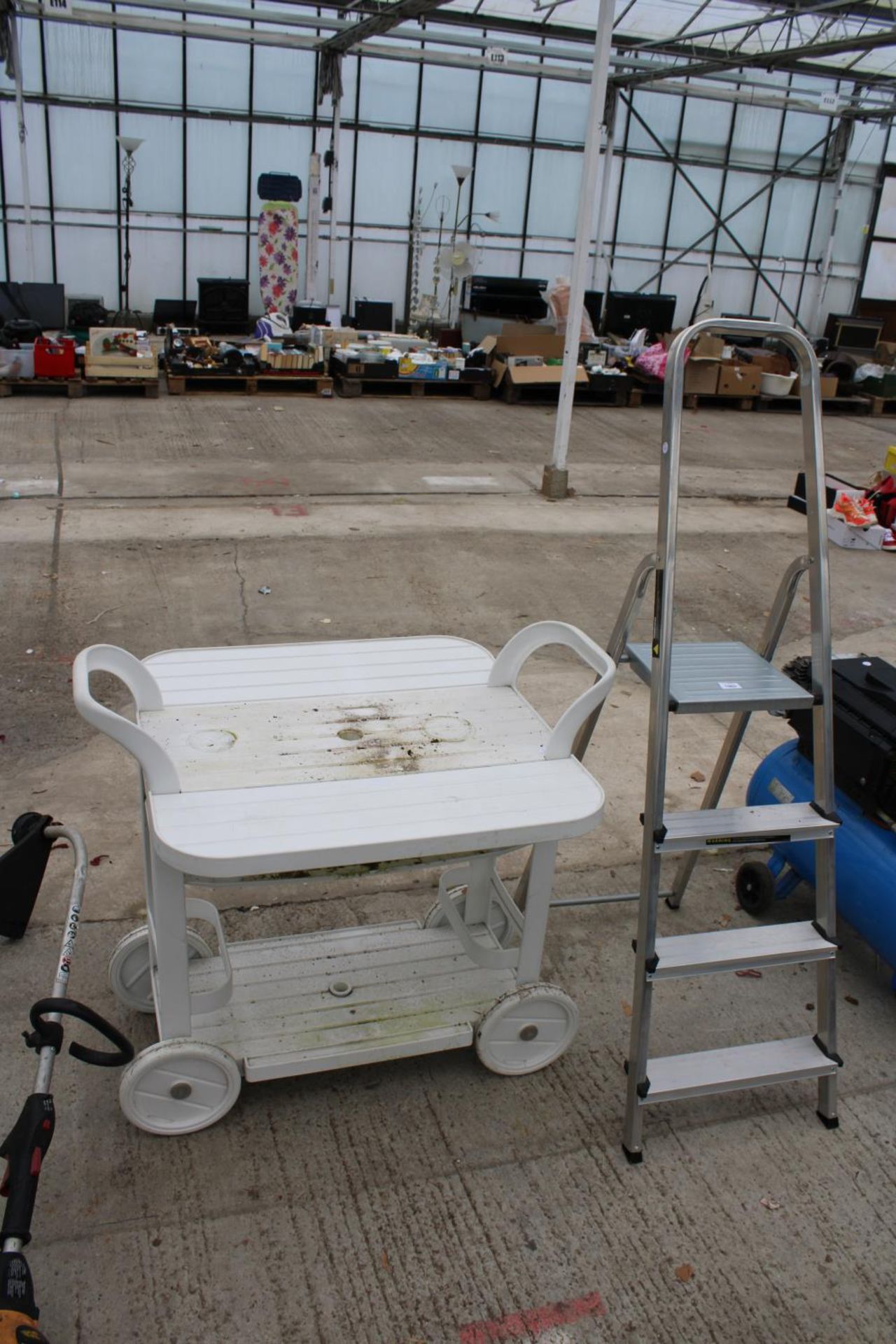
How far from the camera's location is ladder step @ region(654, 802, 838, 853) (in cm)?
258

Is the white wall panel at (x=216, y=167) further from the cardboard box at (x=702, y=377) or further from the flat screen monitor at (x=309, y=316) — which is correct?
the cardboard box at (x=702, y=377)

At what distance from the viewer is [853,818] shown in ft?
10.8

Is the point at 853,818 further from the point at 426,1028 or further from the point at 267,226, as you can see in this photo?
the point at 267,226

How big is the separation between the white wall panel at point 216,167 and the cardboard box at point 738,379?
8.42 meters

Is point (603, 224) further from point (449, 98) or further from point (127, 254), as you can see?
point (127, 254)

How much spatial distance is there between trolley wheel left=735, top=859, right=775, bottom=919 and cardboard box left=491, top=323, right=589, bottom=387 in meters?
9.96

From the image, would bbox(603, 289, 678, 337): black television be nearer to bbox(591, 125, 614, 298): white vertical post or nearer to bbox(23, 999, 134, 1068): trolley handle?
bbox(591, 125, 614, 298): white vertical post

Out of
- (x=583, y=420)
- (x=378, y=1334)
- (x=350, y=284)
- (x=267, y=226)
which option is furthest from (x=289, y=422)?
(x=378, y=1334)

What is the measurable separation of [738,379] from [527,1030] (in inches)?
487

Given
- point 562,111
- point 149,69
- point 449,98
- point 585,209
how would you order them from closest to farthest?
point 585,209 < point 149,69 < point 449,98 < point 562,111

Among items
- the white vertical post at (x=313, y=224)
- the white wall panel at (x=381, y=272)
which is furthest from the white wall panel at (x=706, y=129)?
the white vertical post at (x=313, y=224)

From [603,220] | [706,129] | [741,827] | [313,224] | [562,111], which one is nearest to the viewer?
[741,827]

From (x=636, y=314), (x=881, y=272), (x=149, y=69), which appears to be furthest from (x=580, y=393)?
(x=881, y=272)

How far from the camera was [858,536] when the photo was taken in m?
8.14
